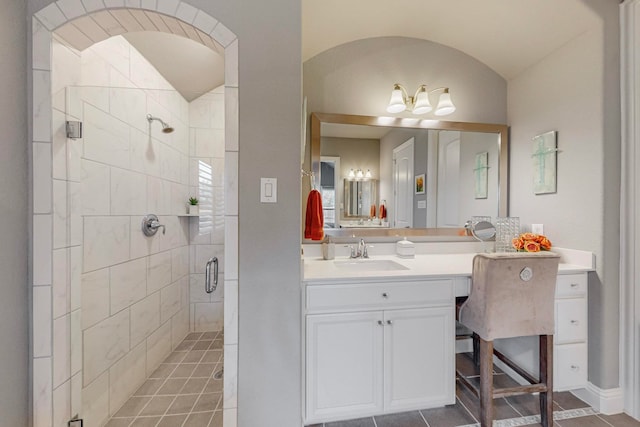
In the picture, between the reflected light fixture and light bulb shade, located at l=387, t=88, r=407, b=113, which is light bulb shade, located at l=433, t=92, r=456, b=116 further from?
the reflected light fixture

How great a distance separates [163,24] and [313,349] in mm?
1678

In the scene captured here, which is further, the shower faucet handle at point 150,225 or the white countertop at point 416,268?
the shower faucet handle at point 150,225

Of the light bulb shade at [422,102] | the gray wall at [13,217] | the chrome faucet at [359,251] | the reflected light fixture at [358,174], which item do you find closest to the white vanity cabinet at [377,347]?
the chrome faucet at [359,251]

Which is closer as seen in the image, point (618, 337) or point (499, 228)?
point (618, 337)

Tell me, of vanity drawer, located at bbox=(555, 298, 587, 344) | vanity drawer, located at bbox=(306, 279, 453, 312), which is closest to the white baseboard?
vanity drawer, located at bbox=(555, 298, 587, 344)

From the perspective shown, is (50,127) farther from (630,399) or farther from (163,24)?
(630,399)

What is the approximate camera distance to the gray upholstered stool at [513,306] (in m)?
1.34

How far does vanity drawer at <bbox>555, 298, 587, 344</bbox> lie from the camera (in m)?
1.58

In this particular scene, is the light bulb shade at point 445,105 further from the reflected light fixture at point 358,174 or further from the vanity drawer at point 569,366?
the vanity drawer at point 569,366

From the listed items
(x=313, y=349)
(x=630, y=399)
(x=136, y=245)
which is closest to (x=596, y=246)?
(x=630, y=399)

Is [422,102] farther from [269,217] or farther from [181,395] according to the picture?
[181,395]

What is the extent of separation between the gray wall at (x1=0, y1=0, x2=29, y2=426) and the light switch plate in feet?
3.14

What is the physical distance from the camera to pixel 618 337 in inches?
61.8

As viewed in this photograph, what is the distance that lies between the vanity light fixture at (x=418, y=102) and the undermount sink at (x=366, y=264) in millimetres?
1133
